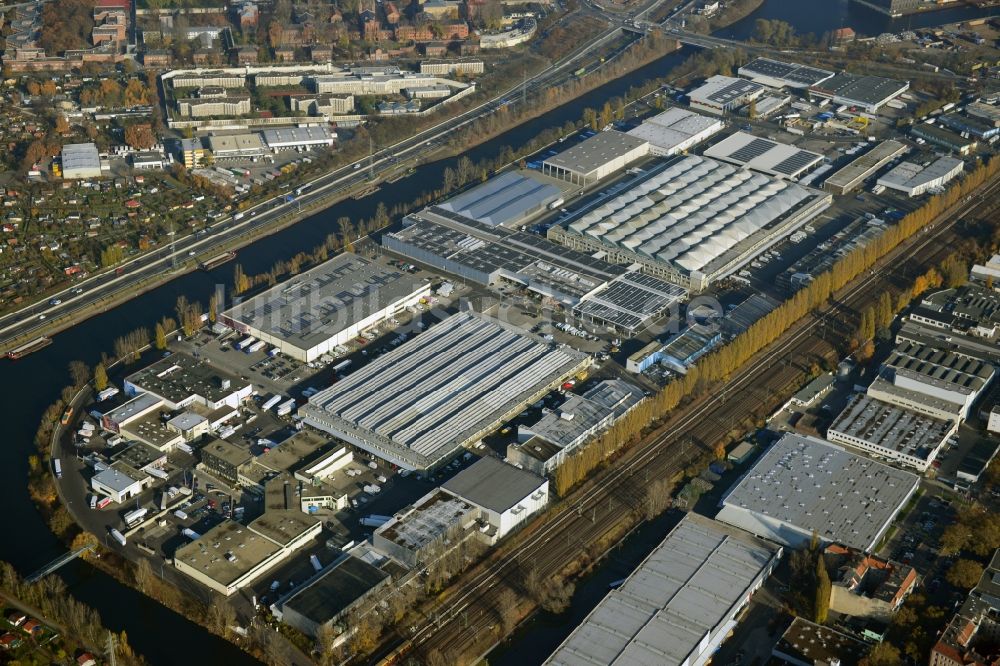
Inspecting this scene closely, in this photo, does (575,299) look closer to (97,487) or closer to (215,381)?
(215,381)

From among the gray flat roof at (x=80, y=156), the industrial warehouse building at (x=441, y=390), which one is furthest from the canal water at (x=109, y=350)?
the gray flat roof at (x=80, y=156)

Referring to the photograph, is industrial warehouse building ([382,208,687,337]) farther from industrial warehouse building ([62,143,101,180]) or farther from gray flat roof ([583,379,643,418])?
industrial warehouse building ([62,143,101,180])

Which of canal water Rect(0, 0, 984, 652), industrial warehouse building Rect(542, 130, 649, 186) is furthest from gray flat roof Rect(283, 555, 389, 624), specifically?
industrial warehouse building Rect(542, 130, 649, 186)

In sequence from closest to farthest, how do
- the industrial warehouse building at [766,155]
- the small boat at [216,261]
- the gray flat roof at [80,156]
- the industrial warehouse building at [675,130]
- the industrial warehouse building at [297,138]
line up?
the small boat at [216,261] → the industrial warehouse building at [766,155] → the gray flat roof at [80,156] → the industrial warehouse building at [675,130] → the industrial warehouse building at [297,138]

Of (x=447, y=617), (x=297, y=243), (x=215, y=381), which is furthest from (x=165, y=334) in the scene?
(x=447, y=617)

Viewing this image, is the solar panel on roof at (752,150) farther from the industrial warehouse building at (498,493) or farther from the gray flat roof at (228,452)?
the gray flat roof at (228,452)

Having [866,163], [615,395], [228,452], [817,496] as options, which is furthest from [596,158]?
[228,452]
